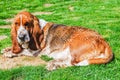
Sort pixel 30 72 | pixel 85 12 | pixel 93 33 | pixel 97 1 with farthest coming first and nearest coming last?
1. pixel 97 1
2. pixel 85 12
3. pixel 93 33
4. pixel 30 72

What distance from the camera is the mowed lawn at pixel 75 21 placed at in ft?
25.6

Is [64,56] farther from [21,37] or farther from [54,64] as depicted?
[21,37]

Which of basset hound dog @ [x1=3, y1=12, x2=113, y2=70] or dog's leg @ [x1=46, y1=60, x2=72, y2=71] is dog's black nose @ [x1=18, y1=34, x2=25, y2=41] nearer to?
basset hound dog @ [x1=3, y1=12, x2=113, y2=70]

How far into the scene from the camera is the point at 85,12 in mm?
16375

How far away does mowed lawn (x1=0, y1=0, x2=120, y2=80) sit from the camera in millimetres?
7816

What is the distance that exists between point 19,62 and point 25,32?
0.75 m

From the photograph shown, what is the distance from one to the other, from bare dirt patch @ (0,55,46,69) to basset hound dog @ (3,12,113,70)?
0.49 feet

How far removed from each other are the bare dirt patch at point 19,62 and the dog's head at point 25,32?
0.75 ft

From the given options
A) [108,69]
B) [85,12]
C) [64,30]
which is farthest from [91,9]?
[108,69]

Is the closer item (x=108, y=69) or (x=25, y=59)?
(x=108, y=69)

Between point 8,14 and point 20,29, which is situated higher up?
point 20,29

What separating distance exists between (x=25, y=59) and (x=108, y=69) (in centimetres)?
200

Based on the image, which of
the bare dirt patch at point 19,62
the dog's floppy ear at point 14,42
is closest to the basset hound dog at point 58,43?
the dog's floppy ear at point 14,42

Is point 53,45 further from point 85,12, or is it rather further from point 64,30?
point 85,12
